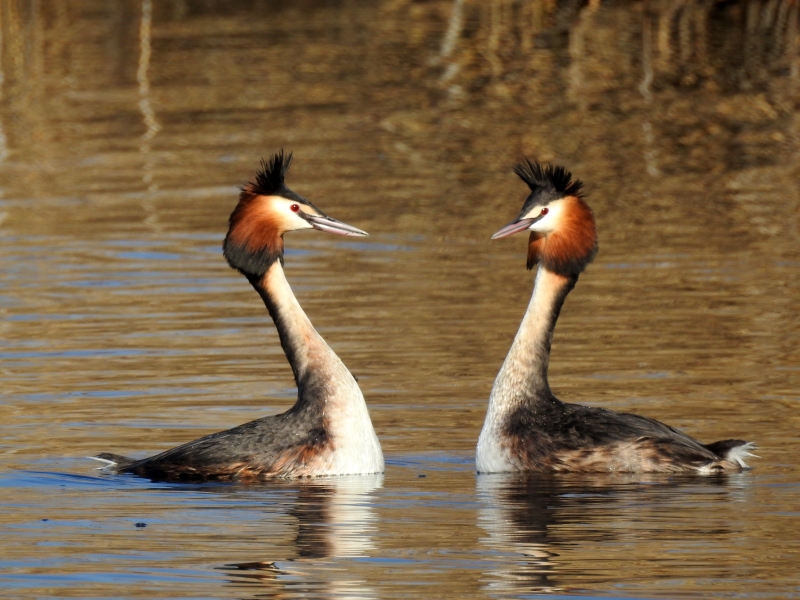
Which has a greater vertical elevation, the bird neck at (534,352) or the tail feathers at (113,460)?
the bird neck at (534,352)

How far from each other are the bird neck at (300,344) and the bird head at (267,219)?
0.54 ft

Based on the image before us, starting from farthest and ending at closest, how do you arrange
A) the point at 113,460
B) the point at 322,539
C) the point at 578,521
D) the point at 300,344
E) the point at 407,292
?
the point at 407,292 → the point at 300,344 → the point at 113,460 → the point at 578,521 → the point at 322,539

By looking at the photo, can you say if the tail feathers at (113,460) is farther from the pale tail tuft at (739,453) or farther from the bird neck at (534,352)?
the pale tail tuft at (739,453)

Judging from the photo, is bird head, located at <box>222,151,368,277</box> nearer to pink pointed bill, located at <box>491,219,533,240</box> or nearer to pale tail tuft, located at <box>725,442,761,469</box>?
pink pointed bill, located at <box>491,219,533,240</box>

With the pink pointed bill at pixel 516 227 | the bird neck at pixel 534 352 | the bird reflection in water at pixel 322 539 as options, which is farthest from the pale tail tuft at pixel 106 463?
the pink pointed bill at pixel 516 227

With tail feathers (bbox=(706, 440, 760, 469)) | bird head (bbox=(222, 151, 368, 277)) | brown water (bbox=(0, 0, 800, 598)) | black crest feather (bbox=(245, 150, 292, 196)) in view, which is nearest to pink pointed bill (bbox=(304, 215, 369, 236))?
bird head (bbox=(222, 151, 368, 277))

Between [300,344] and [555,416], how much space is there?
4.75 ft

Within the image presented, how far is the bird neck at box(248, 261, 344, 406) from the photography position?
954 cm

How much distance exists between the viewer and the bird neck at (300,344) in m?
9.54

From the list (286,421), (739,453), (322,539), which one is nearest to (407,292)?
(286,421)

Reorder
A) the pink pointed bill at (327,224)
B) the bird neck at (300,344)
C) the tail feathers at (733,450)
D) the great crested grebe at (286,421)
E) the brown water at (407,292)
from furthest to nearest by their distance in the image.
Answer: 1. the pink pointed bill at (327,224)
2. the bird neck at (300,344)
3. the great crested grebe at (286,421)
4. the tail feathers at (733,450)
5. the brown water at (407,292)

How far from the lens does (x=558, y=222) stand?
980 centimetres

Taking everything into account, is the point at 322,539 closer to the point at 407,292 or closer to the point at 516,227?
the point at 516,227

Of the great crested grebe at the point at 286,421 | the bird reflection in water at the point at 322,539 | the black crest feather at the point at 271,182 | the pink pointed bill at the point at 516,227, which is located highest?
the black crest feather at the point at 271,182
